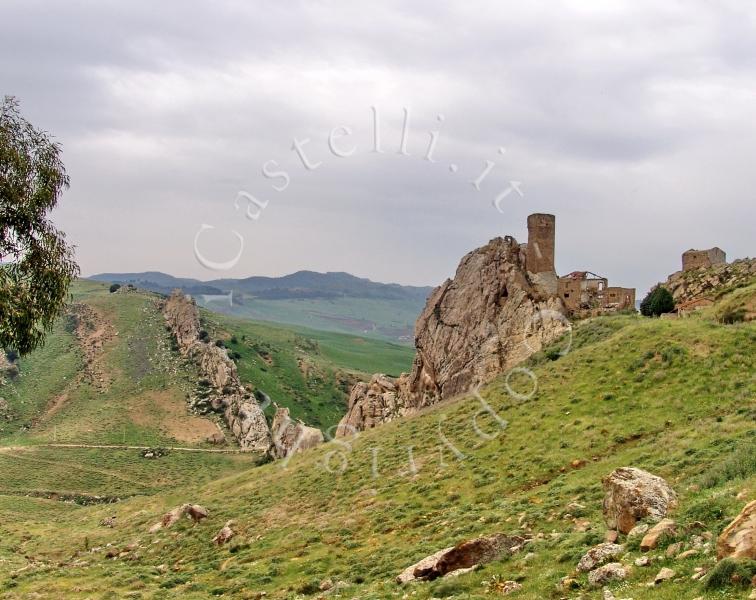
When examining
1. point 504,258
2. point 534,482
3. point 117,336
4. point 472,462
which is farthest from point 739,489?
point 117,336

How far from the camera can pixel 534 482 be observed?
74.6ft

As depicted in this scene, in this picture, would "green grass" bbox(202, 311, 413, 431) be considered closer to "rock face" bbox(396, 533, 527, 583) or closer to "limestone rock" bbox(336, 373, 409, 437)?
"limestone rock" bbox(336, 373, 409, 437)

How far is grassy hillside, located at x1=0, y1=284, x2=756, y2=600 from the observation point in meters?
14.7

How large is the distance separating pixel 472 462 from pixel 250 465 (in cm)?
4717

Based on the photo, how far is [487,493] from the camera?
22.9 metres

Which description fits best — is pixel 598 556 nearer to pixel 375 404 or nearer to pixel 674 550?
pixel 674 550

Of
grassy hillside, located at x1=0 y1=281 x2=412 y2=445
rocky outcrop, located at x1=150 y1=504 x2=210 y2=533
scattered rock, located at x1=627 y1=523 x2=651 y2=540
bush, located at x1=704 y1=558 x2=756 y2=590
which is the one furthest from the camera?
grassy hillside, located at x1=0 y1=281 x2=412 y2=445

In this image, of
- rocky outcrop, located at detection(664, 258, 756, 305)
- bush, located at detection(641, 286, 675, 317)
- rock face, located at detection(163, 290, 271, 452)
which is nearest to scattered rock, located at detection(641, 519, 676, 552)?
bush, located at detection(641, 286, 675, 317)

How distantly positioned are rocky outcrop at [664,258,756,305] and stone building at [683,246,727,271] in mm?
1394

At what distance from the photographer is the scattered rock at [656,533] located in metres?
11.8

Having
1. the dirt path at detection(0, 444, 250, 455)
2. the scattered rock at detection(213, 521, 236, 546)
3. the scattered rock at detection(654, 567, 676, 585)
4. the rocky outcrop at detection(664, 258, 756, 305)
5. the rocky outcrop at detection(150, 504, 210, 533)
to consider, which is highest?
the rocky outcrop at detection(664, 258, 756, 305)

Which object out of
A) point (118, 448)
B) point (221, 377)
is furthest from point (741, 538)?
point (221, 377)

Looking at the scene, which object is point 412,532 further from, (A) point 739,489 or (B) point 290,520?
(A) point 739,489

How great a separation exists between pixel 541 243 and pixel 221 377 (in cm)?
5750
